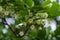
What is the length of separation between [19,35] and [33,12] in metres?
0.09

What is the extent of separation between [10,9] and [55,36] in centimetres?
17

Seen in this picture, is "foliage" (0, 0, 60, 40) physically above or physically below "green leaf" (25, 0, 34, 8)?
below

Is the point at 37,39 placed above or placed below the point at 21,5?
below

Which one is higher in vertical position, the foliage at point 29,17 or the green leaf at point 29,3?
the green leaf at point 29,3

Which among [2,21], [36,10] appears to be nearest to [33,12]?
[36,10]

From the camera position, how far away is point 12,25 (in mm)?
587

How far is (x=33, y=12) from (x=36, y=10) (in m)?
0.01

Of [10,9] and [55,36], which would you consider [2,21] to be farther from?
[55,36]

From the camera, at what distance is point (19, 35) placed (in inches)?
22.2

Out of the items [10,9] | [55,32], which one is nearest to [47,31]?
[55,32]

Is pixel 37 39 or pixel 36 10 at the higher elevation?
pixel 36 10

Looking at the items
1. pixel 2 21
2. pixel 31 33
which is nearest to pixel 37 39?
pixel 31 33

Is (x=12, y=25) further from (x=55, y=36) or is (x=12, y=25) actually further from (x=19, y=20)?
(x=55, y=36)

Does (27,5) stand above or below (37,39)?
above
